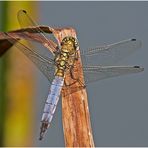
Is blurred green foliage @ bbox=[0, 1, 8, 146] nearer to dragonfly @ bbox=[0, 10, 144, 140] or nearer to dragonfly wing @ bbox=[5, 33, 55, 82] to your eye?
dragonfly @ bbox=[0, 10, 144, 140]

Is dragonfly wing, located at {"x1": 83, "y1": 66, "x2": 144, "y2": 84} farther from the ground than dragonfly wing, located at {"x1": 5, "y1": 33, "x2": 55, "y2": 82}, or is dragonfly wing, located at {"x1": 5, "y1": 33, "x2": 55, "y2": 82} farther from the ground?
dragonfly wing, located at {"x1": 5, "y1": 33, "x2": 55, "y2": 82}

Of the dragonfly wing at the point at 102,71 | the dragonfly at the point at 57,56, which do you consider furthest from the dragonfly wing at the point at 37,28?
the dragonfly wing at the point at 102,71

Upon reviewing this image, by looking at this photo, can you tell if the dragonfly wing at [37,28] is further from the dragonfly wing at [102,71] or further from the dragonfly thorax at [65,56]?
the dragonfly wing at [102,71]

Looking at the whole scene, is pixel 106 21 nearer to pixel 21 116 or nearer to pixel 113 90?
pixel 113 90

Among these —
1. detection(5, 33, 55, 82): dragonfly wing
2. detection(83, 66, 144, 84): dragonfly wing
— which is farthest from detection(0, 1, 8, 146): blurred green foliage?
detection(83, 66, 144, 84): dragonfly wing

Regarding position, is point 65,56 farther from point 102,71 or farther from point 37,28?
point 37,28

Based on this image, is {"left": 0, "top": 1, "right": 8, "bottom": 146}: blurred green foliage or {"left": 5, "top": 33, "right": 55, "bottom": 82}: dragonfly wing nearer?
{"left": 0, "top": 1, "right": 8, "bottom": 146}: blurred green foliage

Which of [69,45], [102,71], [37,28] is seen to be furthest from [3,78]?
[102,71]
